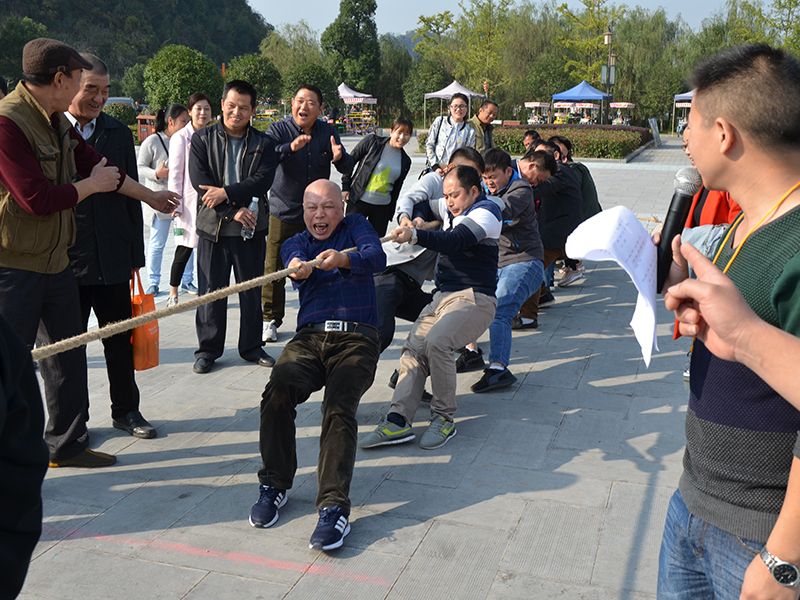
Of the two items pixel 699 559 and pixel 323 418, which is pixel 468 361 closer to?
pixel 323 418

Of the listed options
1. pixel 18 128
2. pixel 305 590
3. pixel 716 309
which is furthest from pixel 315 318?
pixel 716 309

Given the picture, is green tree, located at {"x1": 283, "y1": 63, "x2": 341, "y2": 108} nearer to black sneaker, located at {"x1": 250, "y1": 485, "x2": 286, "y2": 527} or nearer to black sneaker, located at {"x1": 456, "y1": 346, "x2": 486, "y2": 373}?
black sneaker, located at {"x1": 456, "y1": 346, "x2": 486, "y2": 373}

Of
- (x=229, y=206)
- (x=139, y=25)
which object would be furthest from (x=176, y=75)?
(x=139, y=25)

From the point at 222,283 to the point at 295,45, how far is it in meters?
62.9

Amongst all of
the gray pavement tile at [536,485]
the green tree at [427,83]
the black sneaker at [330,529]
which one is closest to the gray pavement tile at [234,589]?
the black sneaker at [330,529]

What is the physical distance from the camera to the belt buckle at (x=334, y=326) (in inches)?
149

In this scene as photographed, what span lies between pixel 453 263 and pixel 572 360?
162 cm

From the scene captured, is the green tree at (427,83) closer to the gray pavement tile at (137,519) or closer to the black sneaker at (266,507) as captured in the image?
the gray pavement tile at (137,519)

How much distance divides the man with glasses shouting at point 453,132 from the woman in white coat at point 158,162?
3075mm

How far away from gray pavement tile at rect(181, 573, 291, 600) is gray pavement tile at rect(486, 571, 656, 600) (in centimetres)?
87

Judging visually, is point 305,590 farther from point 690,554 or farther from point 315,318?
point 690,554

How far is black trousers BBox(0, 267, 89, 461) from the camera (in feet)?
11.4

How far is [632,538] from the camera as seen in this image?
325 cm

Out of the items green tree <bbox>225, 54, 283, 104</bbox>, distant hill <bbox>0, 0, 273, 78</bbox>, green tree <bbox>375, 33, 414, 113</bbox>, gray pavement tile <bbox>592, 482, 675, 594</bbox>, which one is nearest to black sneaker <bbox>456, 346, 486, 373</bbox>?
gray pavement tile <bbox>592, 482, 675, 594</bbox>
